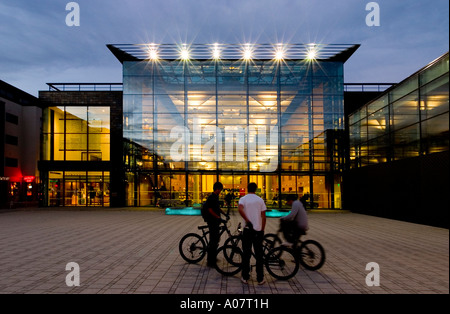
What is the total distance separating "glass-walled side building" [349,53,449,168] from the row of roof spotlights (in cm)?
625

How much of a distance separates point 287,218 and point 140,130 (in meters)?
24.1

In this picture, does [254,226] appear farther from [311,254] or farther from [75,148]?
[75,148]

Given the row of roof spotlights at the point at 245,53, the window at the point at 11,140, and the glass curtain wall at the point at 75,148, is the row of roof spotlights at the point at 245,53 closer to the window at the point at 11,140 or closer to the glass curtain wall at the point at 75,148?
the glass curtain wall at the point at 75,148

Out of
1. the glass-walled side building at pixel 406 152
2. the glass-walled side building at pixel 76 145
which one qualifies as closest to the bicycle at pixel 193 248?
the glass-walled side building at pixel 406 152

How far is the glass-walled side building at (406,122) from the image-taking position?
17.1m

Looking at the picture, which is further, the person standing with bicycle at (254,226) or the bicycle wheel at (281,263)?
the bicycle wheel at (281,263)

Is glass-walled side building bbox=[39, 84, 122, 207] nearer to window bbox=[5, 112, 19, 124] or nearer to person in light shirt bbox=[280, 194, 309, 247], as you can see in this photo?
window bbox=[5, 112, 19, 124]

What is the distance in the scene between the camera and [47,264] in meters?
8.27

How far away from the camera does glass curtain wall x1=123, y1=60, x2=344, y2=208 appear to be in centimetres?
2941

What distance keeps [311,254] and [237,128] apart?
874 inches

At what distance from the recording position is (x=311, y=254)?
7.89 metres

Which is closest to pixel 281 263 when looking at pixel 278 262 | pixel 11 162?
pixel 278 262

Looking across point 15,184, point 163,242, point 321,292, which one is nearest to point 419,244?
point 321,292

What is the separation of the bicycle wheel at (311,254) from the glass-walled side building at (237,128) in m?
21.4
